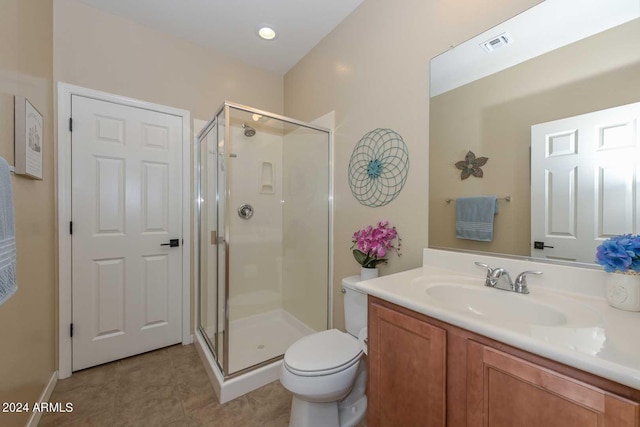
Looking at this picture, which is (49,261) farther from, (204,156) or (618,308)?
(618,308)

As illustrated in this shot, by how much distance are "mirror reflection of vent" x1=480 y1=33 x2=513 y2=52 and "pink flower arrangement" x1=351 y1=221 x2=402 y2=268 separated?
104 cm

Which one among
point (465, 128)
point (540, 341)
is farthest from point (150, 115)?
point (540, 341)

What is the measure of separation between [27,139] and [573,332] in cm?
234

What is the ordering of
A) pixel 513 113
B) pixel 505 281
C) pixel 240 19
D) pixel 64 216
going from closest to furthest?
1. pixel 505 281
2. pixel 513 113
3. pixel 64 216
4. pixel 240 19

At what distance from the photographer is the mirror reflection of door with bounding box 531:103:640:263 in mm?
883

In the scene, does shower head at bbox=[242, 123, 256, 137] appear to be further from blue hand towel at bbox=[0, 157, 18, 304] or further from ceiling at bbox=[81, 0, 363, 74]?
blue hand towel at bbox=[0, 157, 18, 304]

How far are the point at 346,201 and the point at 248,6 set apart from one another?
1.65 metres

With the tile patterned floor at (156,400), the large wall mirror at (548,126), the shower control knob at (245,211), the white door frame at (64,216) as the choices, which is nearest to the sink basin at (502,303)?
the large wall mirror at (548,126)

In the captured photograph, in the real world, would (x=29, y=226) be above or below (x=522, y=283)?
above

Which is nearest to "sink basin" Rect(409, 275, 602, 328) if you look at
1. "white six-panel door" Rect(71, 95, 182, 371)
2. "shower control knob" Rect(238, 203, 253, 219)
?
"shower control knob" Rect(238, 203, 253, 219)

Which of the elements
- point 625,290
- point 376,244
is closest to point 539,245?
point 625,290

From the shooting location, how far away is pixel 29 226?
136 centimetres

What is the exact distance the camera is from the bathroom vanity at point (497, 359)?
548 mm

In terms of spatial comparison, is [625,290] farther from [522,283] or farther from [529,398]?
[529,398]
